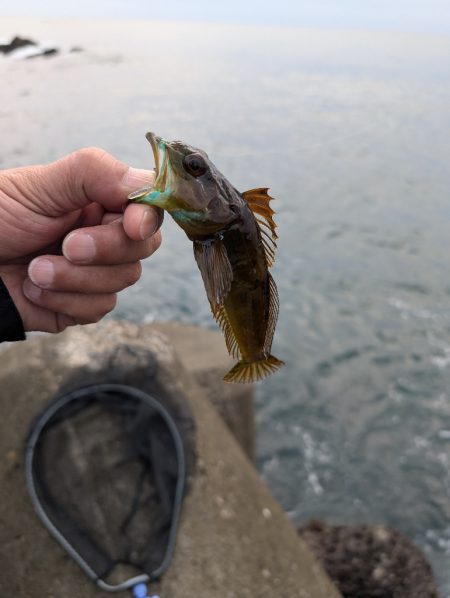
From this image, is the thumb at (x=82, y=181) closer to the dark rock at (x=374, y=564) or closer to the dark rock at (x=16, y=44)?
the dark rock at (x=374, y=564)

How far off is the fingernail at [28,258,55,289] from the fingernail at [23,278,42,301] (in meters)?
0.31

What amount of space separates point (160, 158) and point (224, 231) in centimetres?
34

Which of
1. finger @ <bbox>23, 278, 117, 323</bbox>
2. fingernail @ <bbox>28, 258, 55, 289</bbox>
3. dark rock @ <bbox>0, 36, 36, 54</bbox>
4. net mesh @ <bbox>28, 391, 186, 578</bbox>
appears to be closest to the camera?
fingernail @ <bbox>28, 258, 55, 289</bbox>

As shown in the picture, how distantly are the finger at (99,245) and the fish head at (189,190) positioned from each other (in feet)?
2.12

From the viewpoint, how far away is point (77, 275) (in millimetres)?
2797

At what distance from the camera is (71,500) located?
4.12 metres

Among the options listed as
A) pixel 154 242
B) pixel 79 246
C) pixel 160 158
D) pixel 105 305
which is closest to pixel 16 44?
pixel 105 305

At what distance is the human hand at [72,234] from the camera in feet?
8.48

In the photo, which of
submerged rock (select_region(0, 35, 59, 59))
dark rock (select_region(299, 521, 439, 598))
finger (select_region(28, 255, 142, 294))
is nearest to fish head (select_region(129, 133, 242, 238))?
finger (select_region(28, 255, 142, 294))

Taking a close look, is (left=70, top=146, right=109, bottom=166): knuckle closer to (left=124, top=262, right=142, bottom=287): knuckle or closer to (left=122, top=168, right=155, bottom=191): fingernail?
(left=122, top=168, right=155, bottom=191): fingernail

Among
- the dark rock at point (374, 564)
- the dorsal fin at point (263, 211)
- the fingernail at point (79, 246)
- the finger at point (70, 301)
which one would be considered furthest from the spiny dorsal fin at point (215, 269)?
the dark rock at point (374, 564)

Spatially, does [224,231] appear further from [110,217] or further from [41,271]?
[41,271]

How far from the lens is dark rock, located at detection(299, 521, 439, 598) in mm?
5113

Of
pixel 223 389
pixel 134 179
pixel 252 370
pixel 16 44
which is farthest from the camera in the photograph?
pixel 16 44
